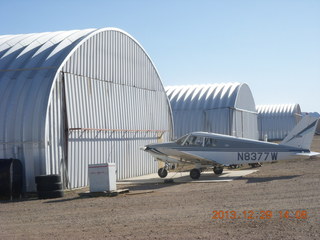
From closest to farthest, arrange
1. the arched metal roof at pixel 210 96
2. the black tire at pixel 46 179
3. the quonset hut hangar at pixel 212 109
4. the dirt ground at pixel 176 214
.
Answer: the dirt ground at pixel 176 214
the black tire at pixel 46 179
the quonset hut hangar at pixel 212 109
the arched metal roof at pixel 210 96

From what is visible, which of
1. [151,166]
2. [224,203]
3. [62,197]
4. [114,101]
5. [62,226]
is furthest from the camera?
[151,166]

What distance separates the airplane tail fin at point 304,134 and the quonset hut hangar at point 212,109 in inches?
580

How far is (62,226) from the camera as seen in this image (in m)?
11.2

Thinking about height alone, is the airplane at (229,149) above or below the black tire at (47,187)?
above

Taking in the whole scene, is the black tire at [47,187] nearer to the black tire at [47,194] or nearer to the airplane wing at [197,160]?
the black tire at [47,194]

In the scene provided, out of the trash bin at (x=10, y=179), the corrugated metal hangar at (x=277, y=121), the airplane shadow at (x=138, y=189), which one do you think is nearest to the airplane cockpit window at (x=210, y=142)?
the airplane shadow at (x=138, y=189)

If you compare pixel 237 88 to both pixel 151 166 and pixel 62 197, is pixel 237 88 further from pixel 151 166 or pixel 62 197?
pixel 62 197

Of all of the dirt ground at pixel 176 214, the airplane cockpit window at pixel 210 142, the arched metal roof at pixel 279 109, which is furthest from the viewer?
the arched metal roof at pixel 279 109

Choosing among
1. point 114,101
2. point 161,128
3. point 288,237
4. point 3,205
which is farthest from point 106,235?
point 161,128

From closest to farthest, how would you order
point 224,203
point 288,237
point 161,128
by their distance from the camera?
point 288,237, point 224,203, point 161,128

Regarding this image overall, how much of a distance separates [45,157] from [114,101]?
6595 millimetres

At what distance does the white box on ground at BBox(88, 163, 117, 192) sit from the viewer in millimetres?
17250

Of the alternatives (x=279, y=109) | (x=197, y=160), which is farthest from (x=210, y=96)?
(x=279, y=109)
